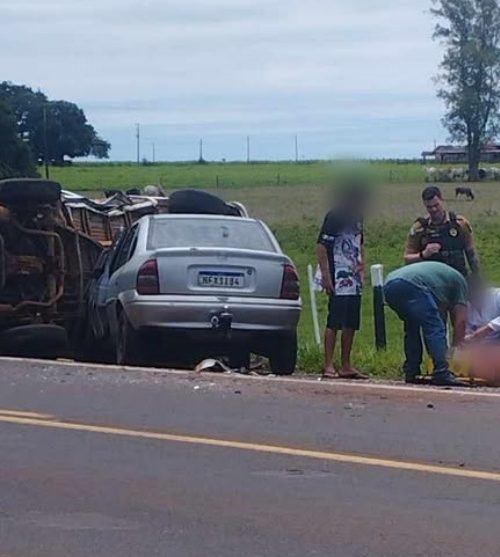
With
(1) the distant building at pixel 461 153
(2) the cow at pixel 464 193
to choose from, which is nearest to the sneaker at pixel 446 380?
(2) the cow at pixel 464 193

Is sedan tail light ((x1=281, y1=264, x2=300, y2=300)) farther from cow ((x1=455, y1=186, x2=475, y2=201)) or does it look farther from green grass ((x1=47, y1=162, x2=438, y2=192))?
cow ((x1=455, y1=186, x2=475, y2=201))

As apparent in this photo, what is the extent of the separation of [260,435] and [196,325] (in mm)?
3305

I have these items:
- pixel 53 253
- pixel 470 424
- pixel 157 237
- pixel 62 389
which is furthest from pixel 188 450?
pixel 53 253

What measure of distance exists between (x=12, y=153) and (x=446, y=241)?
56.2 ft

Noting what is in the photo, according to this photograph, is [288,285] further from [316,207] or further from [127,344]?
[316,207]

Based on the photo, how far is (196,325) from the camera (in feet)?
41.3

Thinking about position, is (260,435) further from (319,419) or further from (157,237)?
(157,237)

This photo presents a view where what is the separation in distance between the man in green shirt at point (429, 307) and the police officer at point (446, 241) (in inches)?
24.1

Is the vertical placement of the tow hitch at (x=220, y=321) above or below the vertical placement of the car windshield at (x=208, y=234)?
below

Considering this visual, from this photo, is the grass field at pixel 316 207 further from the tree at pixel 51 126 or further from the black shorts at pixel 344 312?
the tree at pixel 51 126

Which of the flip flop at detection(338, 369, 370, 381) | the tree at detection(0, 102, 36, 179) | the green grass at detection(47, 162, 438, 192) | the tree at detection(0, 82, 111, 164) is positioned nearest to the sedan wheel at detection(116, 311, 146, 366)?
the flip flop at detection(338, 369, 370, 381)

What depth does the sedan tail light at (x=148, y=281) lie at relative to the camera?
1265 centimetres

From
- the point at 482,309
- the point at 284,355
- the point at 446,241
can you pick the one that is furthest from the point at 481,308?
the point at 284,355

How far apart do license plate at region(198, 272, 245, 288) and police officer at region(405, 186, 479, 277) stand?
1.49 metres
